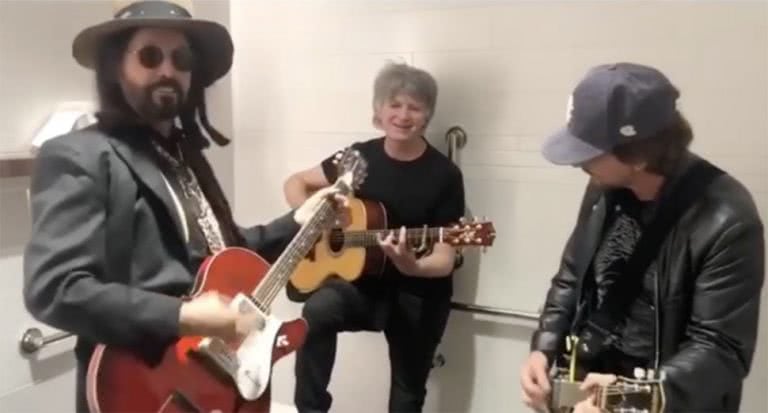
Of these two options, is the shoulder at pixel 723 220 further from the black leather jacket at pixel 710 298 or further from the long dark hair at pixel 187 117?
the long dark hair at pixel 187 117

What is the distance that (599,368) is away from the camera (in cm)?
128

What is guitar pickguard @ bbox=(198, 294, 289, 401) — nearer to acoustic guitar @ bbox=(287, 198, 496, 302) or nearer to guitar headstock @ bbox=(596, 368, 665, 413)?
acoustic guitar @ bbox=(287, 198, 496, 302)

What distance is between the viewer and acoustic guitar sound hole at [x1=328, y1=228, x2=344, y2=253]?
168 cm

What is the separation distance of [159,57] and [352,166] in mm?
571

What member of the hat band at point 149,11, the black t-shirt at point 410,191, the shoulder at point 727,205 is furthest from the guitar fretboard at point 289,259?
the shoulder at point 727,205

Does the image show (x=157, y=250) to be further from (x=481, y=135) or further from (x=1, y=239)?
(x=481, y=135)

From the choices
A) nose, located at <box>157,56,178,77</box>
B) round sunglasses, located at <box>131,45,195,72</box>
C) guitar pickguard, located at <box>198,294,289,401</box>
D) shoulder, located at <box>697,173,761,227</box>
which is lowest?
guitar pickguard, located at <box>198,294,289,401</box>

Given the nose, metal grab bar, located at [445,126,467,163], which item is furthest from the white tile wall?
the nose

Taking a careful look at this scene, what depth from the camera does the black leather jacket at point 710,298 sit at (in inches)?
44.8

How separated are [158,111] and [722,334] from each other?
91 centimetres

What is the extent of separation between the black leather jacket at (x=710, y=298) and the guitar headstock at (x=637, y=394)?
14 millimetres

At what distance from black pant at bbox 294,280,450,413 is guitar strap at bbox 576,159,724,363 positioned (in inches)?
19.8

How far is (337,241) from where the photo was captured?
169 centimetres

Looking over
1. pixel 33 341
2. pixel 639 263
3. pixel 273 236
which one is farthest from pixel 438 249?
pixel 33 341
